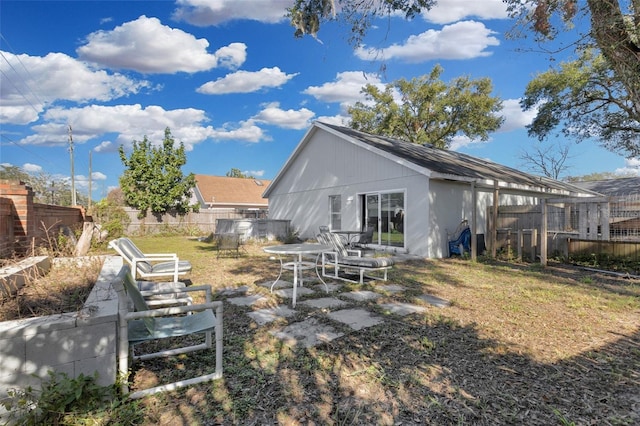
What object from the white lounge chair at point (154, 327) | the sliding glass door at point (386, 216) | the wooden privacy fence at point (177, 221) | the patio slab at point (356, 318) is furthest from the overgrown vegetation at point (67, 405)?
the wooden privacy fence at point (177, 221)

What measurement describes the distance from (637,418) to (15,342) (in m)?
4.12

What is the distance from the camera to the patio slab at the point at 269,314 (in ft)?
13.9

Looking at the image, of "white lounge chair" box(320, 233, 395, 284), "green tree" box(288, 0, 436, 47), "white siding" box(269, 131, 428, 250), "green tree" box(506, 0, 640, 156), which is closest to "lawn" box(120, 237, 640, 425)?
"white lounge chair" box(320, 233, 395, 284)

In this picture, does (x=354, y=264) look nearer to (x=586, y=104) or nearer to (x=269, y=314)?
(x=269, y=314)

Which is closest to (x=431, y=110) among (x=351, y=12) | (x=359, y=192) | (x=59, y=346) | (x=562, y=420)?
(x=359, y=192)

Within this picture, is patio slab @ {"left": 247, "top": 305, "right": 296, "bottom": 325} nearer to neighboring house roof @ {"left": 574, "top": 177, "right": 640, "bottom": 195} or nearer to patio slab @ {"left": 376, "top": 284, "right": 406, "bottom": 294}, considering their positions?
patio slab @ {"left": 376, "top": 284, "right": 406, "bottom": 294}

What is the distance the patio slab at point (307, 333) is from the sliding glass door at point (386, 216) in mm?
7531

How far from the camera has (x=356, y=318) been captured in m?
4.27

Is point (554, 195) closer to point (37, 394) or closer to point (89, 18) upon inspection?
point (37, 394)

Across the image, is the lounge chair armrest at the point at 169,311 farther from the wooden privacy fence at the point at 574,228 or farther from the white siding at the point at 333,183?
the wooden privacy fence at the point at 574,228

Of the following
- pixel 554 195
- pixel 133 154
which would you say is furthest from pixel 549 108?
pixel 133 154

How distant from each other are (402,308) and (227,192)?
2847 centimetres

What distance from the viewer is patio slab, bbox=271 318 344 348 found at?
140 inches

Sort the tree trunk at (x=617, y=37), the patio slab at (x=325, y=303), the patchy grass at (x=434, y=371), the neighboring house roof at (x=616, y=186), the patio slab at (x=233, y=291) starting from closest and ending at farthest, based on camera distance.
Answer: the patchy grass at (x=434, y=371)
the patio slab at (x=325, y=303)
the tree trunk at (x=617, y=37)
the patio slab at (x=233, y=291)
the neighboring house roof at (x=616, y=186)
